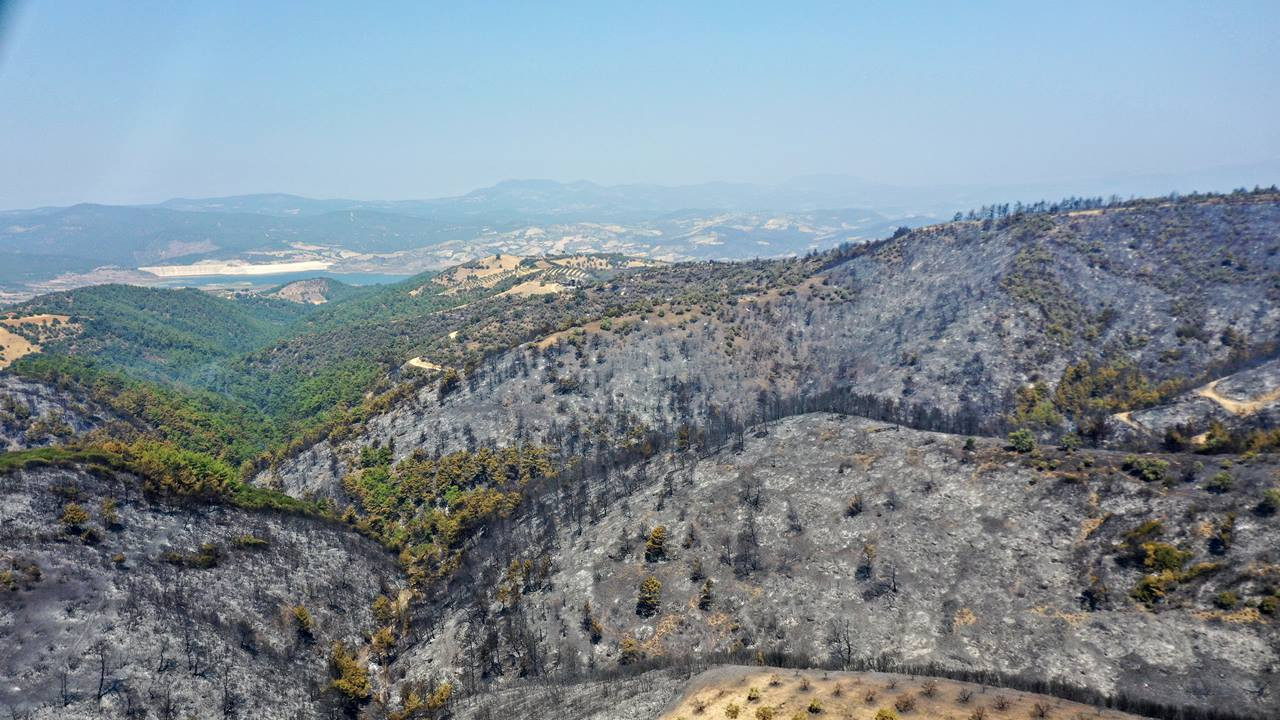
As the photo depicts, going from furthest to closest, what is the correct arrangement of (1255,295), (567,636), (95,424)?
(1255,295)
(95,424)
(567,636)

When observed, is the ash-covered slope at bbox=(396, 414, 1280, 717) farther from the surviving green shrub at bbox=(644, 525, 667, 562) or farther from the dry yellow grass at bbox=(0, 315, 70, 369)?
the dry yellow grass at bbox=(0, 315, 70, 369)

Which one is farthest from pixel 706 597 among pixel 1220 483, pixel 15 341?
pixel 15 341

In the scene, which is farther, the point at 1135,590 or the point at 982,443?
the point at 982,443

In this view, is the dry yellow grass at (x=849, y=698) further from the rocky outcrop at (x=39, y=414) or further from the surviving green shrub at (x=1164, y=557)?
the rocky outcrop at (x=39, y=414)

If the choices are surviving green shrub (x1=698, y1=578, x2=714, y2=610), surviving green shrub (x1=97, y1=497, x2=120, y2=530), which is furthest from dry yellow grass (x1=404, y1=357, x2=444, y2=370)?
surviving green shrub (x1=698, y1=578, x2=714, y2=610)

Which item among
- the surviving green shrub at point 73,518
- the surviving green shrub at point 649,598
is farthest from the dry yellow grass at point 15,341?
the surviving green shrub at point 649,598

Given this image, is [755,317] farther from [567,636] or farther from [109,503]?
[109,503]

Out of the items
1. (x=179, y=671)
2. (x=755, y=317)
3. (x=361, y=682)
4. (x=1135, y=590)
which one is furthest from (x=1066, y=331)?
(x=179, y=671)
